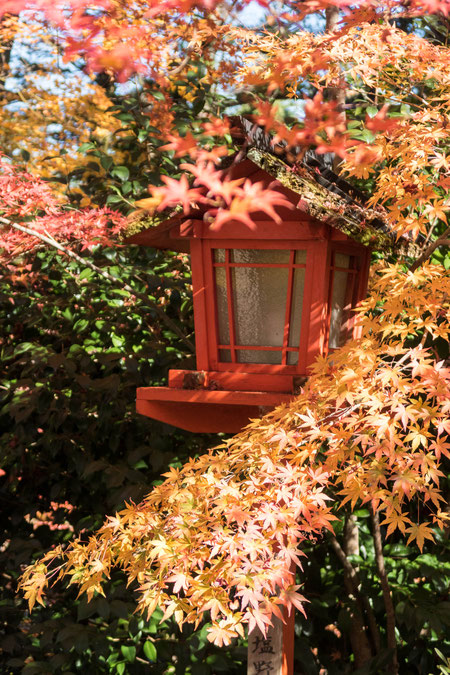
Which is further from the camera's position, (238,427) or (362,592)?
(362,592)

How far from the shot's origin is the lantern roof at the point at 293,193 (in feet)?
4.73

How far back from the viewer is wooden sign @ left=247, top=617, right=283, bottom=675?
1703mm

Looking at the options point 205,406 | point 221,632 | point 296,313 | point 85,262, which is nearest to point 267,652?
point 221,632

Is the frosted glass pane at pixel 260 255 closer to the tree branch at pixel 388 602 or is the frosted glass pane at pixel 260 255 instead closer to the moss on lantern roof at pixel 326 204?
the moss on lantern roof at pixel 326 204

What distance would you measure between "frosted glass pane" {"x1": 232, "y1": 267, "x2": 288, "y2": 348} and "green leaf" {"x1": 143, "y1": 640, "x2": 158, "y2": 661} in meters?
1.41

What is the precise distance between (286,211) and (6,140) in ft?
17.6

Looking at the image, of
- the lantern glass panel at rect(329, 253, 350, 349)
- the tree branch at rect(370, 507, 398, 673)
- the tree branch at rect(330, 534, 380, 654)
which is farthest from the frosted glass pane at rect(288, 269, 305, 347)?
the tree branch at rect(330, 534, 380, 654)

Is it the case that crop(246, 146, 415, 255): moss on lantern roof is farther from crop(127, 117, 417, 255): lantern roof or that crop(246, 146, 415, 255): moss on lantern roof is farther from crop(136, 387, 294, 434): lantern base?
crop(136, 387, 294, 434): lantern base

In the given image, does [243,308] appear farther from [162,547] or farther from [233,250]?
[162,547]

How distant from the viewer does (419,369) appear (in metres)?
1.31

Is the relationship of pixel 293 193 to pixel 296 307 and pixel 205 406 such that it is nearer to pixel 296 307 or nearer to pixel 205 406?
pixel 296 307

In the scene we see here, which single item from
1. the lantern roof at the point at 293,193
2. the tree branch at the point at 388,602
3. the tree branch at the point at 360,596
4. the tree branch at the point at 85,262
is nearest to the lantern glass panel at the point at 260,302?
the lantern roof at the point at 293,193

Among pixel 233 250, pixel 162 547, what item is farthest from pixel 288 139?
pixel 162 547

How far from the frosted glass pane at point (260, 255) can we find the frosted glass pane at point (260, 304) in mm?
22
